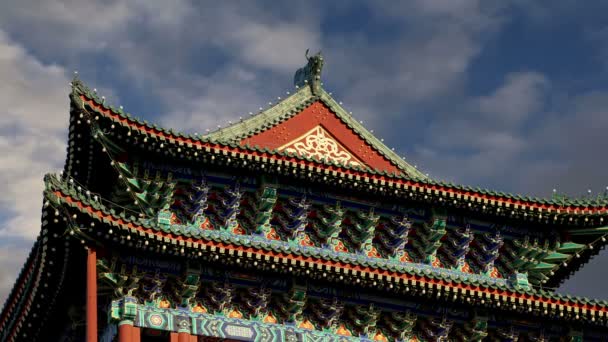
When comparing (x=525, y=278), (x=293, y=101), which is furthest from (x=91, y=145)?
(x=525, y=278)

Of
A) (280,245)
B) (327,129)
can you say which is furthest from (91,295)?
(327,129)

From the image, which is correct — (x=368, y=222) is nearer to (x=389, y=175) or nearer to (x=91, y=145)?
(x=389, y=175)

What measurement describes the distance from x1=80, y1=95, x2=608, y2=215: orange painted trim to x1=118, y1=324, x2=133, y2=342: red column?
510 centimetres

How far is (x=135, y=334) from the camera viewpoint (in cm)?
2767

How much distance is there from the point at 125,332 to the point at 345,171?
24.6ft

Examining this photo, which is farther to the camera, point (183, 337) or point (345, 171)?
point (345, 171)

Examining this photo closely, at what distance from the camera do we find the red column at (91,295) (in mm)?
26375

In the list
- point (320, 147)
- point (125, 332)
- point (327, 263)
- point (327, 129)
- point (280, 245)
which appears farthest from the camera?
point (327, 129)

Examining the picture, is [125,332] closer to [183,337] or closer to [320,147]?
[183,337]

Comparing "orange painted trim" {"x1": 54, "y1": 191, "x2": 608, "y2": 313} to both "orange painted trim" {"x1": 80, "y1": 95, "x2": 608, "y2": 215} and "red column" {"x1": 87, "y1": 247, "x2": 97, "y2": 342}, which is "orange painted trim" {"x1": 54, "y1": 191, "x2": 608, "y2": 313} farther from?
"orange painted trim" {"x1": 80, "y1": 95, "x2": 608, "y2": 215}

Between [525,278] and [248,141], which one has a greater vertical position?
[248,141]

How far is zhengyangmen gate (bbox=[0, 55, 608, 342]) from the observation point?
92.1ft

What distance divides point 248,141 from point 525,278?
8.84 metres

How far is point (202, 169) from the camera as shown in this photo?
30938 mm
